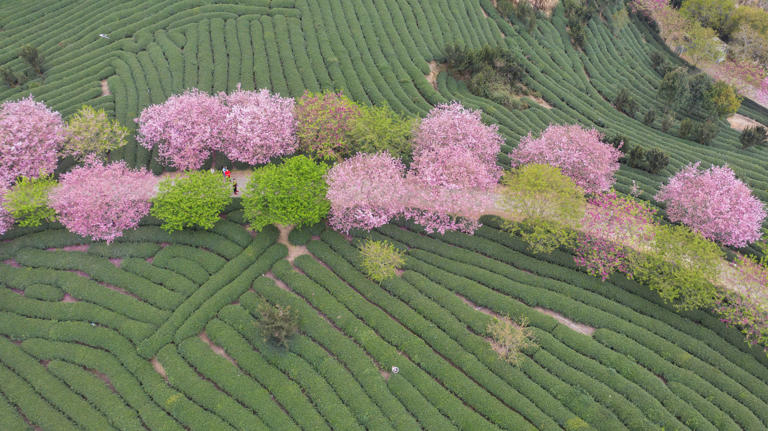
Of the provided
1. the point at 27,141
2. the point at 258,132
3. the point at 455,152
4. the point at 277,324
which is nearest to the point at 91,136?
the point at 27,141

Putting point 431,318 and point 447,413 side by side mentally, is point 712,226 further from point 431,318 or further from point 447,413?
point 447,413

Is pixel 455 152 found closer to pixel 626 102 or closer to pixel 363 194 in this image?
pixel 363 194

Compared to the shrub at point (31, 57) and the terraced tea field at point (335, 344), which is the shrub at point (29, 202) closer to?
the terraced tea field at point (335, 344)

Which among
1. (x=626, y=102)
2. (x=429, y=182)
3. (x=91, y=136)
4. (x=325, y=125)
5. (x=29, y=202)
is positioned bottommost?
(x=29, y=202)

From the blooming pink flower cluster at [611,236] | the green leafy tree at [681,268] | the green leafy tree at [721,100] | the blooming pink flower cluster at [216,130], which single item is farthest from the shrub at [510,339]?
the green leafy tree at [721,100]

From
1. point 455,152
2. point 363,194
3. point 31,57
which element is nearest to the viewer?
point 363,194

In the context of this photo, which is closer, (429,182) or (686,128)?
(429,182)
